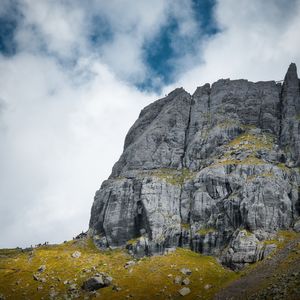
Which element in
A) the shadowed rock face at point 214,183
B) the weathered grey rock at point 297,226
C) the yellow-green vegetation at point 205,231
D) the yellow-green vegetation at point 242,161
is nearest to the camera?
the weathered grey rock at point 297,226

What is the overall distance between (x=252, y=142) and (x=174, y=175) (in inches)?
1472

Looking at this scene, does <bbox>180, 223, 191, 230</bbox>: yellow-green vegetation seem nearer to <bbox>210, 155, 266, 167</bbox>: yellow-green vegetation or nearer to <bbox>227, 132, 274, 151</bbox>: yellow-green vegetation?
<bbox>210, 155, 266, 167</bbox>: yellow-green vegetation

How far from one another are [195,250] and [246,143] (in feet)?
184

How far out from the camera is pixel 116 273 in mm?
131000

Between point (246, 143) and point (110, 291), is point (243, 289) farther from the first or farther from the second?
point (246, 143)

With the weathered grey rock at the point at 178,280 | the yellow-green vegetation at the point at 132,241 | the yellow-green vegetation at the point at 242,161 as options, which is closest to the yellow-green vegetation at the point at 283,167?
the yellow-green vegetation at the point at 242,161

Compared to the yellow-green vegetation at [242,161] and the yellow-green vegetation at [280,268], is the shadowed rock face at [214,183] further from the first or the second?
the yellow-green vegetation at [280,268]

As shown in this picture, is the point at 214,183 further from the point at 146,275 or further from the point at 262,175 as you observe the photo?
the point at 146,275

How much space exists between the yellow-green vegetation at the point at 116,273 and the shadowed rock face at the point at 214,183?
7565 mm

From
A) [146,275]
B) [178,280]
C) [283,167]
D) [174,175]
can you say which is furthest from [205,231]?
[283,167]

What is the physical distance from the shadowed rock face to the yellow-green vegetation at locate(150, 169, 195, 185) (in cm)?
44

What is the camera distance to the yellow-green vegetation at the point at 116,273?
116250 mm

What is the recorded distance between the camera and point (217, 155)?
17212 cm

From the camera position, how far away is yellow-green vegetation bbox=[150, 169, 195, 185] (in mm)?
167500
